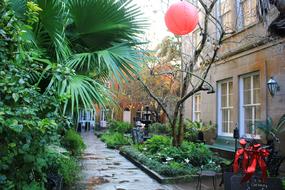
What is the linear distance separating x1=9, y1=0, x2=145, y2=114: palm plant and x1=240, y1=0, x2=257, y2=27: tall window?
21.8ft

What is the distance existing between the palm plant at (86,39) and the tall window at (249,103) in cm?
651

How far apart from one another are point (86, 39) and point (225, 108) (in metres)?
8.70

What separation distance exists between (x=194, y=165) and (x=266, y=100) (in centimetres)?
328

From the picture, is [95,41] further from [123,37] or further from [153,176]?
[153,176]

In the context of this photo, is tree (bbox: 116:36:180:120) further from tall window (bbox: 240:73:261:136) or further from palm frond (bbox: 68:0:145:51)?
palm frond (bbox: 68:0:145:51)

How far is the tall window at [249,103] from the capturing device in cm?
1110

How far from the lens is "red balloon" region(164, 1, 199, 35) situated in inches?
237

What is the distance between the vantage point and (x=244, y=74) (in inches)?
464

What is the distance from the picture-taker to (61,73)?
3869 millimetres

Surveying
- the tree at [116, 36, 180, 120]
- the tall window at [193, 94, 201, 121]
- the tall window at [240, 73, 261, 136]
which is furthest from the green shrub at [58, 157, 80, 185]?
the tree at [116, 36, 180, 120]

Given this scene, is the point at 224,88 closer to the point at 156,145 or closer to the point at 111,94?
the point at 156,145

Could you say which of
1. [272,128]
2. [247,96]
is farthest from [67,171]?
[247,96]

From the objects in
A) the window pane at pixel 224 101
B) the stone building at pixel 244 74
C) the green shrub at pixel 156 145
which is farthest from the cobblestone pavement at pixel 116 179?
the window pane at pixel 224 101

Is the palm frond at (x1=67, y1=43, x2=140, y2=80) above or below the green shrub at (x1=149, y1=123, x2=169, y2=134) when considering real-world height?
above
